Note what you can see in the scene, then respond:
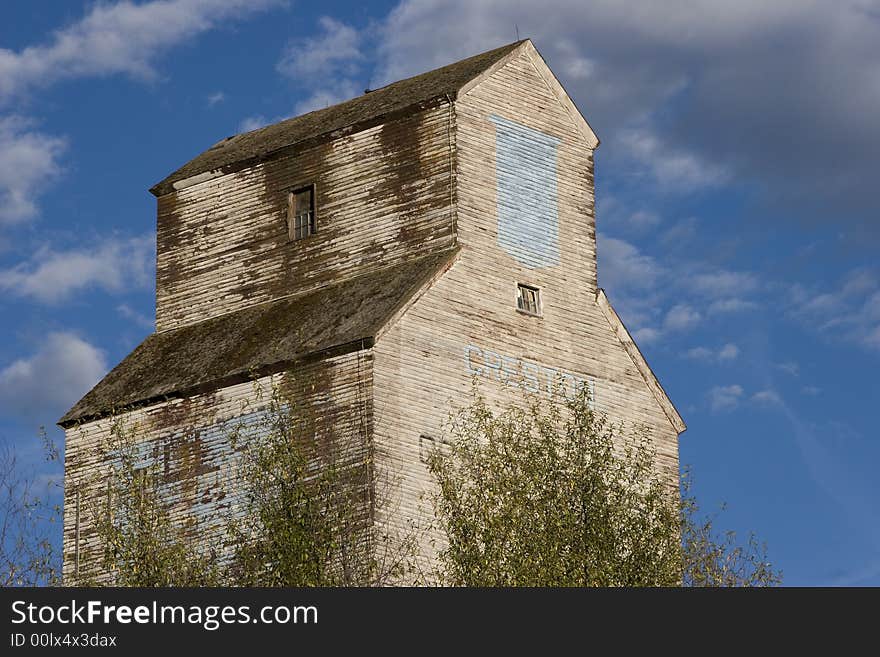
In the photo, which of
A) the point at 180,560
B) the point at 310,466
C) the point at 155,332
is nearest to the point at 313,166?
the point at 155,332

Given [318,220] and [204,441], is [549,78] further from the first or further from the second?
[204,441]

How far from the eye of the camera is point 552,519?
3862 cm

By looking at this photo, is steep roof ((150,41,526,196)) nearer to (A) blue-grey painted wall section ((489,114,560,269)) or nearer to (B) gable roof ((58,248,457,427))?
(A) blue-grey painted wall section ((489,114,560,269))

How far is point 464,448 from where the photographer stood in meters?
42.3

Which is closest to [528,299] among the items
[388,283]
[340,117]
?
[388,283]

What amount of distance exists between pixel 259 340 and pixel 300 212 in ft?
14.7

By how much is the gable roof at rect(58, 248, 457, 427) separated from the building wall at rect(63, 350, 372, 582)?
31 cm

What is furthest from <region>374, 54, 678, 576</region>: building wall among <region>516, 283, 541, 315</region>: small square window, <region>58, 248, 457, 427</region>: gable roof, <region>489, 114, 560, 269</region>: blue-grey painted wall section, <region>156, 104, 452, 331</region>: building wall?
<region>156, 104, 452, 331</region>: building wall

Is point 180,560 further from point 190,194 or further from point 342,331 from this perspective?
point 190,194

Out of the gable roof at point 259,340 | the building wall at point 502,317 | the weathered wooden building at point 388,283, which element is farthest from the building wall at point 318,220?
the building wall at point 502,317

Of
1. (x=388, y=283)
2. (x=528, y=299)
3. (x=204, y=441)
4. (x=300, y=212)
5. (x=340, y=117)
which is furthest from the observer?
(x=340, y=117)

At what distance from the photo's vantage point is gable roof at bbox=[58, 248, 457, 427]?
44031 mm

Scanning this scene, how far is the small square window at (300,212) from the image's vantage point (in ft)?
161

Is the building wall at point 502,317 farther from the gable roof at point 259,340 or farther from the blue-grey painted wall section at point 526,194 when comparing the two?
the gable roof at point 259,340
